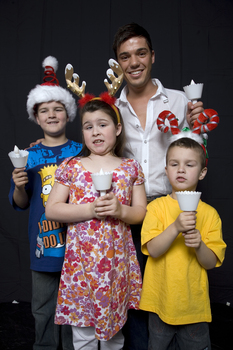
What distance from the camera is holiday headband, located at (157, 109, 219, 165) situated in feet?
5.95

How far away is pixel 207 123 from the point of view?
184 cm

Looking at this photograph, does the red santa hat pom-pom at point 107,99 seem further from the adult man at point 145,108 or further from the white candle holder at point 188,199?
the white candle holder at point 188,199

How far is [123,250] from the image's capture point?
68.4 inches

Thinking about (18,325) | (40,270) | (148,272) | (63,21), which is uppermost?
(63,21)

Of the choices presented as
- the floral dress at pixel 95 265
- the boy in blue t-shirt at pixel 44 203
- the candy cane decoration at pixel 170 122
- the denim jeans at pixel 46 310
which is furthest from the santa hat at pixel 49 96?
the denim jeans at pixel 46 310

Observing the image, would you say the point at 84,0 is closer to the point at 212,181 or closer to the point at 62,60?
the point at 62,60

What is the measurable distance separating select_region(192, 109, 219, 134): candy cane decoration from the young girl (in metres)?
0.46

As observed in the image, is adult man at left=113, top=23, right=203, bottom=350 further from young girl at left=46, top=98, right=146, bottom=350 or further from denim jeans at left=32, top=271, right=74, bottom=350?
denim jeans at left=32, top=271, right=74, bottom=350

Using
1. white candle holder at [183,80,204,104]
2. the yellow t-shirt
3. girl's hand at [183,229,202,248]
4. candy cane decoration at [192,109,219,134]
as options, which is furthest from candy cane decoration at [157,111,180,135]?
girl's hand at [183,229,202,248]

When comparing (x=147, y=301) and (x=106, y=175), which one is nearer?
(x=106, y=175)

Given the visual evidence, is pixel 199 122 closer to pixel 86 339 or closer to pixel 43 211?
pixel 43 211

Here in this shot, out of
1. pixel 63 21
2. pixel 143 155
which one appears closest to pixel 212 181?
pixel 143 155

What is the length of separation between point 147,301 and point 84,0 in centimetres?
292

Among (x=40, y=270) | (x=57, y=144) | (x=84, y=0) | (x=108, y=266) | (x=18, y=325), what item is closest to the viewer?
(x=108, y=266)
